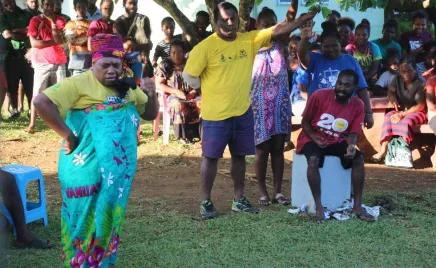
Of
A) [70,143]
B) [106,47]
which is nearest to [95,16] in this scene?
[106,47]

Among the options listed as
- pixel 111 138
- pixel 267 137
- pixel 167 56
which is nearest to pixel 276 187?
pixel 267 137

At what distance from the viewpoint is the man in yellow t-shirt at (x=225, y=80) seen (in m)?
6.31

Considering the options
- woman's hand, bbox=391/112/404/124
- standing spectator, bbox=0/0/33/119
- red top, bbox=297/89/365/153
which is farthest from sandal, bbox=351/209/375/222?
standing spectator, bbox=0/0/33/119

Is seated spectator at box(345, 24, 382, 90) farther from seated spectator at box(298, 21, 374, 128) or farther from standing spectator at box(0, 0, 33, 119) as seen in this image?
standing spectator at box(0, 0, 33, 119)

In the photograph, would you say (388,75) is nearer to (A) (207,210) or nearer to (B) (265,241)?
(A) (207,210)

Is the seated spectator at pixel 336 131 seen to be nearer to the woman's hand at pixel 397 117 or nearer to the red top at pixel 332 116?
the red top at pixel 332 116

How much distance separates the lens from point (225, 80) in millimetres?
6320

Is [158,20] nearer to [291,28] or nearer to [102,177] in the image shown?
[291,28]

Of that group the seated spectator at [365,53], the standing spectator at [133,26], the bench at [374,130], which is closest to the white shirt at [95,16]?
the standing spectator at [133,26]

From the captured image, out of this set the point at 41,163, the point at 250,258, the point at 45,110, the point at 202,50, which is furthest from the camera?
the point at 41,163

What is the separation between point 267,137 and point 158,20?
1080cm

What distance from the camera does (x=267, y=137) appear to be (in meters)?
6.82

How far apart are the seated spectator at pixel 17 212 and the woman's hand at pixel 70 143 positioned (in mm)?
1422

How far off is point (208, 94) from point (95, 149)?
2.21 meters
